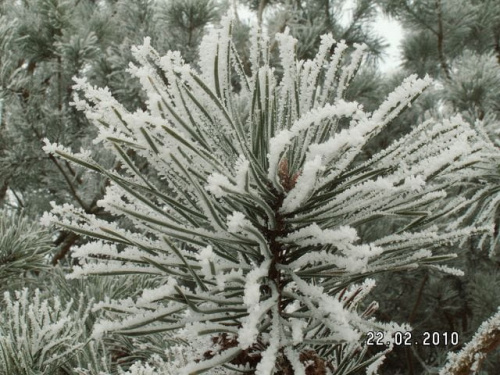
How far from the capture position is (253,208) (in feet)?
1.90

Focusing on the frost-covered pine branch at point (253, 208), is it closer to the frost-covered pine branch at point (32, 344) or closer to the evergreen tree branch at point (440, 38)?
the frost-covered pine branch at point (32, 344)

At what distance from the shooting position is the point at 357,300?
28.1 inches

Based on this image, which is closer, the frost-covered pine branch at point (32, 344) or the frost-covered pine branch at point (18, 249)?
the frost-covered pine branch at point (32, 344)

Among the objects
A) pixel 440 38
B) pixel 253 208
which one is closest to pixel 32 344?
pixel 253 208

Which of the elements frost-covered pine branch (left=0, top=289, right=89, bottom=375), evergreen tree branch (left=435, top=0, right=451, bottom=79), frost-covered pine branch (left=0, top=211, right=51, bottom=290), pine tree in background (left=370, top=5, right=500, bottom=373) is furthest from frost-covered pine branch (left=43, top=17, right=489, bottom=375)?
evergreen tree branch (left=435, top=0, right=451, bottom=79)

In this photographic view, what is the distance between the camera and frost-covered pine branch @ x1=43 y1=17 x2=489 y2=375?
511 mm

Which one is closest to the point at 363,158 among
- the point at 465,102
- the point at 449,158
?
the point at 465,102

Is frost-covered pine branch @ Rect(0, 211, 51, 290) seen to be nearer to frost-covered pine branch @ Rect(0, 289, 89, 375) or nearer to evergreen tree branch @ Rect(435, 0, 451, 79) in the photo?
frost-covered pine branch @ Rect(0, 289, 89, 375)

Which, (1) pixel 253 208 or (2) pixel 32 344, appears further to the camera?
(2) pixel 32 344

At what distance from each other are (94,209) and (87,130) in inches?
15.4

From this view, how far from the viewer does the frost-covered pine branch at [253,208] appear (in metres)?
0.51

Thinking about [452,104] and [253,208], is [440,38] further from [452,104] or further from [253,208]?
[253,208]

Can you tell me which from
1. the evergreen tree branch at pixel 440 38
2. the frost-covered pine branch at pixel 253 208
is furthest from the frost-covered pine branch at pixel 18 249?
the evergreen tree branch at pixel 440 38

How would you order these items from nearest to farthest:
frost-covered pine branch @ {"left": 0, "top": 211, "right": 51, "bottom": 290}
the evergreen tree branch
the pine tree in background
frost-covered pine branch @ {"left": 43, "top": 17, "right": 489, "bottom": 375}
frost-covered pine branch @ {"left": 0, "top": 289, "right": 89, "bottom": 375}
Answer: frost-covered pine branch @ {"left": 43, "top": 17, "right": 489, "bottom": 375} → frost-covered pine branch @ {"left": 0, "top": 289, "right": 89, "bottom": 375} → frost-covered pine branch @ {"left": 0, "top": 211, "right": 51, "bottom": 290} → the pine tree in background → the evergreen tree branch
